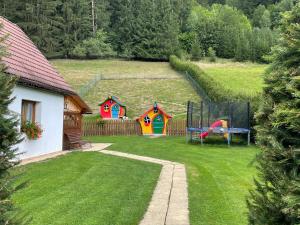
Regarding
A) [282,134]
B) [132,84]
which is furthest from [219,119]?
[132,84]

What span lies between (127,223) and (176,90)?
34826mm

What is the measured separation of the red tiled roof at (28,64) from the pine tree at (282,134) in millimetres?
9784

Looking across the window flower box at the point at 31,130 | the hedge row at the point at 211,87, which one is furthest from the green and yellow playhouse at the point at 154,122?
the window flower box at the point at 31,130

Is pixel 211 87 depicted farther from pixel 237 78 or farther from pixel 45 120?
pixel 45 120

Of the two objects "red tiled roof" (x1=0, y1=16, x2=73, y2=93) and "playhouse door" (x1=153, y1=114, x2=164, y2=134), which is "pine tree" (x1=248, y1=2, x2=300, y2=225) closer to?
"red tiled roof" (x1=0, y1=16, x2=73, y2=93)

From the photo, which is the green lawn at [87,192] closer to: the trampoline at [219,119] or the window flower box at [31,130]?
the window flower box at [31,130]

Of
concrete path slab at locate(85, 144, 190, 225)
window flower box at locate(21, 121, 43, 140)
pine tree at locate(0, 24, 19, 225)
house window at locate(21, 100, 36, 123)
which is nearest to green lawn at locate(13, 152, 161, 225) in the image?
concrete path slab at locate(85, 144, 190, 225)

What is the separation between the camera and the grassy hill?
34.8m

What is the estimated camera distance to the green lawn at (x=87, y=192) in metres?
5.88

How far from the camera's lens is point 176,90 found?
40.0 metres

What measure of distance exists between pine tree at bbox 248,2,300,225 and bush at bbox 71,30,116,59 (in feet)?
202

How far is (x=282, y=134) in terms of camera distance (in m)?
3.18

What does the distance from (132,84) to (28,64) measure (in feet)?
95.6

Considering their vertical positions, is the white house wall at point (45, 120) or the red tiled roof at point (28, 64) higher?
the red tiled roof at point (28, 64)
